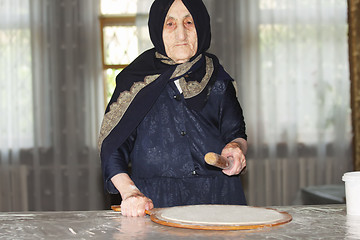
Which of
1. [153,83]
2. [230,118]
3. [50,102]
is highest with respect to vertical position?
[50,102]

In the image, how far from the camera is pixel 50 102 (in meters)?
4.51

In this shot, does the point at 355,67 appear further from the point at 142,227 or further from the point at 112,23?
the point at 142,227

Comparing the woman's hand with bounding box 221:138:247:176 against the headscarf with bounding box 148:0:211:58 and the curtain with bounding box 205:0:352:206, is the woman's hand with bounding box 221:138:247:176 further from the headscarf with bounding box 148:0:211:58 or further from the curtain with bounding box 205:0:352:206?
the curtain with bounding box 205:0:352:206

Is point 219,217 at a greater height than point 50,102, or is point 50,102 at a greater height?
point 50,102

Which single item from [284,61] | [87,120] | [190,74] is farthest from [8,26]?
[190,74]

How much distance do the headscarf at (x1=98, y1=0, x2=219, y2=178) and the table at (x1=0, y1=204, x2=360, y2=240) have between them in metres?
0.27

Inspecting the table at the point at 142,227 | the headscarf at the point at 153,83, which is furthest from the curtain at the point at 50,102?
the table at the point at 142,227

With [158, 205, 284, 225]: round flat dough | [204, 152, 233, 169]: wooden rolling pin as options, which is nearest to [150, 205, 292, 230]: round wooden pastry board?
[158, 205, 284, 225]: round flat dough

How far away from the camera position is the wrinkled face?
5.28 ft

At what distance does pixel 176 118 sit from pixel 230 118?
0.16 m

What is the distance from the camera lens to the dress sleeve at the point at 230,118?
163 cm

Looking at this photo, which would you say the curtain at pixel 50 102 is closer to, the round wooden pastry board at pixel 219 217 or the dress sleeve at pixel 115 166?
the dress sleeve at pixel 115 166

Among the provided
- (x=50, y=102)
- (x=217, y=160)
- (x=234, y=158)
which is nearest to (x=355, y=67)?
(x=50, y=102)

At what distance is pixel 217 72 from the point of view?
1.69 metres
